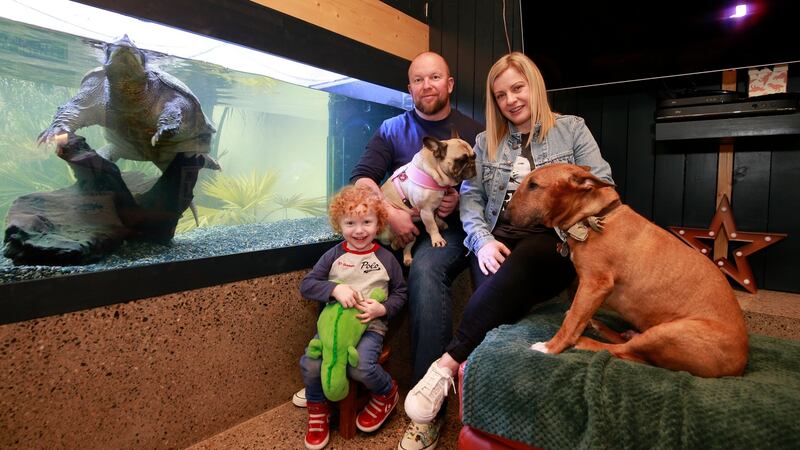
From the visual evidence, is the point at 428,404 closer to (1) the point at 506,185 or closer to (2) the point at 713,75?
(1) the point at 506,185

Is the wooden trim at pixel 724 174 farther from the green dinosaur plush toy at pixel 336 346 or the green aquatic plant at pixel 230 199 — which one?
the green aquatic plant at pixel 230 199

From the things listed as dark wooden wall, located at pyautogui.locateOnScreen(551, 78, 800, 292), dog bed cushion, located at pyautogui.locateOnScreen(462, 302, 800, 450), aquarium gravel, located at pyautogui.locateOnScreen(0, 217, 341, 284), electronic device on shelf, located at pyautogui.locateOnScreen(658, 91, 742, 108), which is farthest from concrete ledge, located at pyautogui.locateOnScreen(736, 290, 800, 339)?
aquarium gravel, located at pyautogui.locateOnScreen(0, 217, 341, 284)

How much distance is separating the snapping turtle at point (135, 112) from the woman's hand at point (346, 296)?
1.01 metres

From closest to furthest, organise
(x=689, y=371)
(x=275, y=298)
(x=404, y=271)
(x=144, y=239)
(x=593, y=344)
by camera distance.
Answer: (x=689, y=371)
(x=593, y=344)
(x=144, y=239)
(x=275, y=298)
(x=404, y=271)

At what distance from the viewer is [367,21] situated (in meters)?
2.85

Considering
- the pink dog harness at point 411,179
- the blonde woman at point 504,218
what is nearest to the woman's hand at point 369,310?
the blonde woman at point 504,218

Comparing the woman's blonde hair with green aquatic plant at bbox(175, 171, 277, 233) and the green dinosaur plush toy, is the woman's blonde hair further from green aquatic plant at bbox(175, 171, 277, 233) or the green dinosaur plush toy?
green aquatic plant at bbox(175, 171, 277, 233)

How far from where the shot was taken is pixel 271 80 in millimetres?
2385

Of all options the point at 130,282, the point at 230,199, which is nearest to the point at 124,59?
the point at 230,199

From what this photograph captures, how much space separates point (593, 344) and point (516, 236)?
0.68 m

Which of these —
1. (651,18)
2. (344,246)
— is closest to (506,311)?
(344,246)

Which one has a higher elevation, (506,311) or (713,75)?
(713,75)

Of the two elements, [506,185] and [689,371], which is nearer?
[689,371]

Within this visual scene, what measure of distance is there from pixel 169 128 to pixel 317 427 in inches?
64.2
